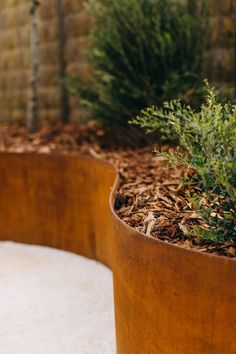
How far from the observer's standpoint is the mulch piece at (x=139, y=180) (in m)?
2.87

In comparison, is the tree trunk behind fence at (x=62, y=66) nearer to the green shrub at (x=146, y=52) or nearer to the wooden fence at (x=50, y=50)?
the wooden fence at (x=50, y=50)

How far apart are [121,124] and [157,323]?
320 cm

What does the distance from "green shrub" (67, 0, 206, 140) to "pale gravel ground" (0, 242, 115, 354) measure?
1464 mm

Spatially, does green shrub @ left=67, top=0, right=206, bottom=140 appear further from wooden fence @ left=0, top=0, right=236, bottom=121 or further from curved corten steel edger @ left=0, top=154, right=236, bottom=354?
curved corten steel edger @ left=0, top=154, right=236, bottom=354

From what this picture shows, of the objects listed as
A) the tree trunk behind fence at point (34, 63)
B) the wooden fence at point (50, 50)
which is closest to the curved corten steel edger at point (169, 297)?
the wooden fence at point (50, 50)

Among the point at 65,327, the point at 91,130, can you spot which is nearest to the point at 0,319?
the point at 65,327

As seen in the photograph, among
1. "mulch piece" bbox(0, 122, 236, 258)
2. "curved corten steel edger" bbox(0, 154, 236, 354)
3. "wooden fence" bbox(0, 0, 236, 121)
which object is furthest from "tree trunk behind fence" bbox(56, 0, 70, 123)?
"curved corten steel edger" bbox(0, 154, 236, 354)

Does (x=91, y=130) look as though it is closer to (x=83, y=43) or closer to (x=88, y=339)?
(x=83, y=43)

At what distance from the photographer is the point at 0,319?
3.85 metres

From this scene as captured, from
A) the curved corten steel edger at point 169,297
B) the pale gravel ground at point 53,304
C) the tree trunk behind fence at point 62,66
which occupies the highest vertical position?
the tree trunk behind fence at point 62,66

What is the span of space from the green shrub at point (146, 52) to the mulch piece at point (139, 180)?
0.48 m

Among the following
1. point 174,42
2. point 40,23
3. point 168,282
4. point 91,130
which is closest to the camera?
point 168,282

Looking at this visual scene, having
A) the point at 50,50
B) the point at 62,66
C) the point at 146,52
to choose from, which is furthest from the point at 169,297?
the point at 50,50

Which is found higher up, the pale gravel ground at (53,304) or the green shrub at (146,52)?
the green shrub at (146,52)
